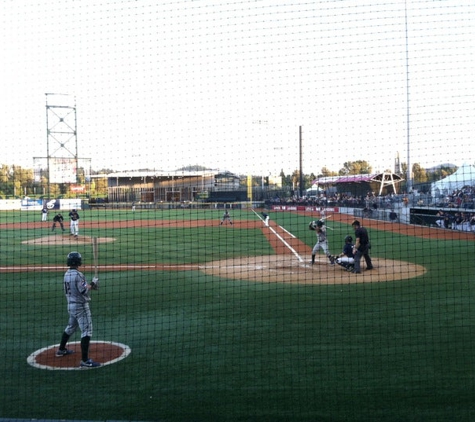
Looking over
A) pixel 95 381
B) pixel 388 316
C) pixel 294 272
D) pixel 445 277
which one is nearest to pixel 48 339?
pixel 95 381

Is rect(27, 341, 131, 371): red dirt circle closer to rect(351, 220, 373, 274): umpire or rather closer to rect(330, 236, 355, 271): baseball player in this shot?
rect(351, 220, 373, 274): umpire

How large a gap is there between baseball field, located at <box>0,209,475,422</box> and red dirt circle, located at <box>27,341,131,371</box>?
3cm

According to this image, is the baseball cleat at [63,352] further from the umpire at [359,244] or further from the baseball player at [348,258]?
the baseball player at [348,258]

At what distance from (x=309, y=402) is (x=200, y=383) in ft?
3.95

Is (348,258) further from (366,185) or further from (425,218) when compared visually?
(366,185)

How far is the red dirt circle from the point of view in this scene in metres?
5.98

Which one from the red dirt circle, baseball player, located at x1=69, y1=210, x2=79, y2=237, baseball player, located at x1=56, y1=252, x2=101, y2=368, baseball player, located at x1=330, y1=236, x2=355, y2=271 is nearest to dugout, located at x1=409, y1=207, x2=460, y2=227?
baseball player, located at x1=330, y1=236, x2=355, y2=271

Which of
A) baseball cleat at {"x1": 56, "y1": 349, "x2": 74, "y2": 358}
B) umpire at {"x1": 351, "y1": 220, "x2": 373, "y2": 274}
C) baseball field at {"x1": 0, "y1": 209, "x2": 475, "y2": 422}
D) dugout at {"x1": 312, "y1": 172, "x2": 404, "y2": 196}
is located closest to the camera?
baseball field at {"x1": 0, "y1": 209, "x2": 475, "y2": 422}

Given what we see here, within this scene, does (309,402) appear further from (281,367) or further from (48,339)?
(48,339)

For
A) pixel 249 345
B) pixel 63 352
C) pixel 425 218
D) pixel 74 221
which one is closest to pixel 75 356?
pixel 63 352

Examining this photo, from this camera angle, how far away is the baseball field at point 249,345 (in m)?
4.84

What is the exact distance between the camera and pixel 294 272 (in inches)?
485

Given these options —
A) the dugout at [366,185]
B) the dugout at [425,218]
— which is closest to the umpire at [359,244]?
the dugout at [425,218]

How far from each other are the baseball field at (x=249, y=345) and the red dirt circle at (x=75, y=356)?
0.03 meters
